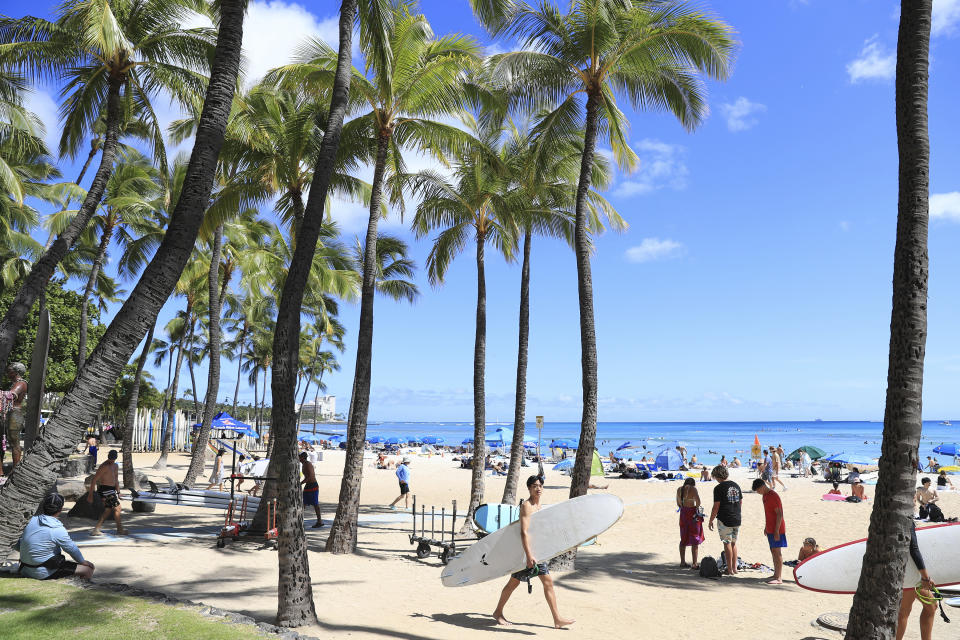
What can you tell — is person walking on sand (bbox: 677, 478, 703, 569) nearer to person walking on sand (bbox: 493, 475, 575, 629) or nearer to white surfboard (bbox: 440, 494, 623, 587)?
white surfboard (bbox: 440, 494, 623, 587)

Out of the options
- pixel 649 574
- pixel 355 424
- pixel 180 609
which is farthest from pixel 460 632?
pixel 355 424

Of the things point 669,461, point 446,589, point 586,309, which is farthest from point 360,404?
point 669,461

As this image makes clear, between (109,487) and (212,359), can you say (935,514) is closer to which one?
(109,487)

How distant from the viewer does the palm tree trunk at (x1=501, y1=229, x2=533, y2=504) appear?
47.6ft

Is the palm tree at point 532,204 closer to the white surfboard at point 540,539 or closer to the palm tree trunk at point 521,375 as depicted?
the palm tree trunk at point 521,375

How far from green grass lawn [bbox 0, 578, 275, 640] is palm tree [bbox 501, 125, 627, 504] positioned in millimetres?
9218

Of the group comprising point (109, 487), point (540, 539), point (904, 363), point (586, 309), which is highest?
point (586, 309)

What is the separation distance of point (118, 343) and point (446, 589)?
5277 millimetres

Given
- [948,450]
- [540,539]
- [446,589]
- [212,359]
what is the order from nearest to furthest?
1. [540,539]
2. [446,589]
3. [212,359]
4. [948,450]

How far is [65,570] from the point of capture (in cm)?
647

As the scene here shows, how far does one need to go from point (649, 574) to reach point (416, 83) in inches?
370

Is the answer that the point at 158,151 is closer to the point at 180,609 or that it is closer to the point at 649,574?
the point at 180,609

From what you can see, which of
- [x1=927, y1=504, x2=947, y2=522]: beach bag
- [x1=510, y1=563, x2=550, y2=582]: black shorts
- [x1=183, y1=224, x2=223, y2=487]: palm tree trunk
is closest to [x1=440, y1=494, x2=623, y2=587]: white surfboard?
[x1=510, y1=563, x2=550, y2=582]: black shorts

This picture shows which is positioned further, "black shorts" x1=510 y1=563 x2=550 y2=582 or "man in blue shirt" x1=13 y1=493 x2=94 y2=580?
"black shorts" x1=510 y1=563 x2=550 y2=582
